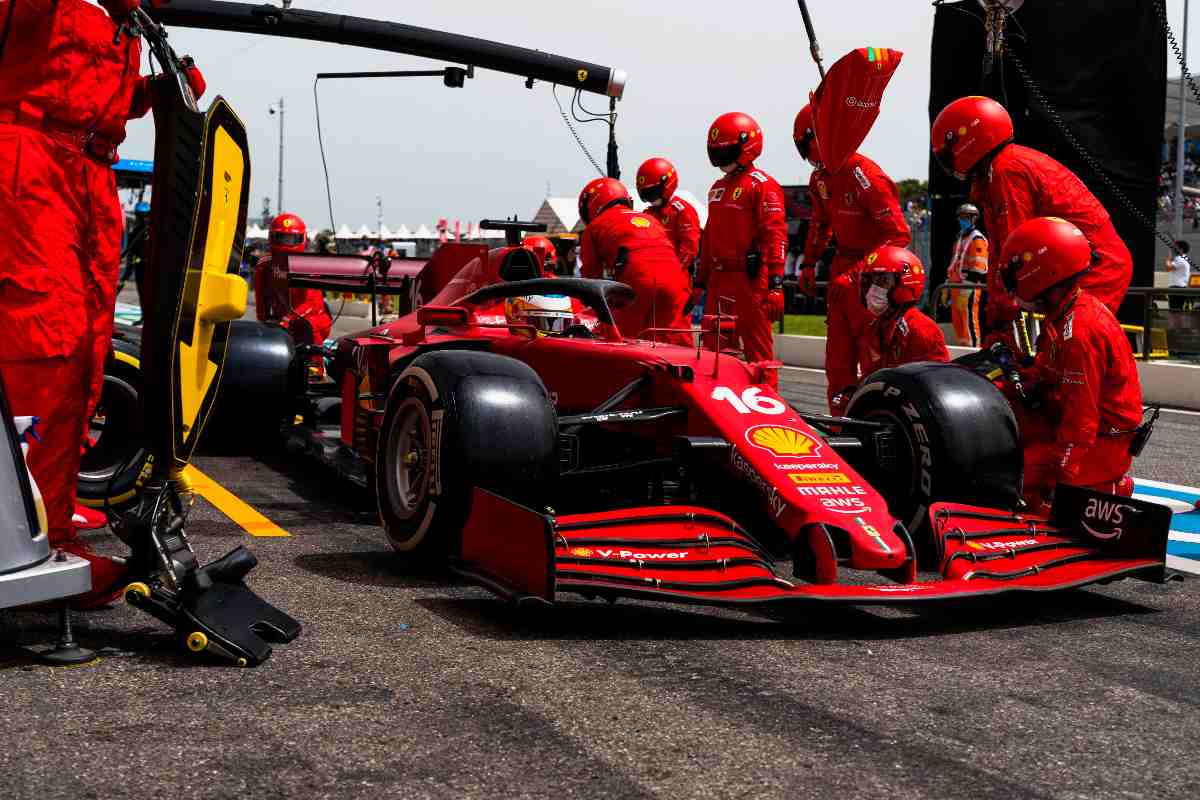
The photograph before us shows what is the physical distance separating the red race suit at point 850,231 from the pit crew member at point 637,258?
1.09m

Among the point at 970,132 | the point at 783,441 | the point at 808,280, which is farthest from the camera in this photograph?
the point at 808,280

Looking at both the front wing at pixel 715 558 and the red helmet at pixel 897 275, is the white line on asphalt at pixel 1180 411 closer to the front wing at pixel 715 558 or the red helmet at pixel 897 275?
the red helmet at pixel 897 275

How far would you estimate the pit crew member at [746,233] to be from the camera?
A: 9.55 m

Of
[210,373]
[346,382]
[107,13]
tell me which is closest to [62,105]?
[107,13]

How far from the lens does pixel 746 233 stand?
9594mm

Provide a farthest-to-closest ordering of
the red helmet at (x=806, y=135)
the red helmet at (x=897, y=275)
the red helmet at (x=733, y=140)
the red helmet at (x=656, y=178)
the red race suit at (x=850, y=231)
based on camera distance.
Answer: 1. the red helmet at (x=656, y=178)
2. the red helmet at (x=733, y=140)
3. the red helmet at (x=806, y=135)
4. the red race suit at (x=850, y=231)
5. the red helmet at (x=897, y=275)

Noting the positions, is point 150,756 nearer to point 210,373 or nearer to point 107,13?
point 210,373

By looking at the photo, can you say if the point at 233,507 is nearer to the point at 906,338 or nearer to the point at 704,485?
the point at 704,485

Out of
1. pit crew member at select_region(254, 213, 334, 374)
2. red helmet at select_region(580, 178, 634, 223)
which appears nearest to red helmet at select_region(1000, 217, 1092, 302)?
red helmet at select_region(580, 178, 634, 223)

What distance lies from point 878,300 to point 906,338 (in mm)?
249

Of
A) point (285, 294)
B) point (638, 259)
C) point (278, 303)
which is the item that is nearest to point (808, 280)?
point (638, 259)

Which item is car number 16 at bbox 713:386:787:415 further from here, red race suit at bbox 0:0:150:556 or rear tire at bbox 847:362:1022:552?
red race suit at bbox 0:0:150:556

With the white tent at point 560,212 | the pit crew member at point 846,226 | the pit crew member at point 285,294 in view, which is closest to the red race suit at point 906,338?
the pit crew member at point 846,226

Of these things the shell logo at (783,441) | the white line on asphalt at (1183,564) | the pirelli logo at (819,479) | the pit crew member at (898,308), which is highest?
the pit crew member at (898,308)
